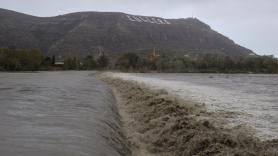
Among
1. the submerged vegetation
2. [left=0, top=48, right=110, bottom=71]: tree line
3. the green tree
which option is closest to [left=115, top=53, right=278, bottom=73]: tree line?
the submerged vegetation

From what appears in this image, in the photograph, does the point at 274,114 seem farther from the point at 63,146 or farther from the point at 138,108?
the point at 63,146

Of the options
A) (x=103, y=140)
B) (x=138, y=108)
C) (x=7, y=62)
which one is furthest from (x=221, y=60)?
(x=103, y=140)

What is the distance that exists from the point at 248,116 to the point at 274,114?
1.90m

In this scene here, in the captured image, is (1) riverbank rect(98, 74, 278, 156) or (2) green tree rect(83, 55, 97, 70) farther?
(2) green tree rect(83, 55, 97, 70)

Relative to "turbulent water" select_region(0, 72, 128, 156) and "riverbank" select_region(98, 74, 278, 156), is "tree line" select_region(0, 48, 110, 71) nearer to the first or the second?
"turbulent water" select_region(0, 72, 128, 156)

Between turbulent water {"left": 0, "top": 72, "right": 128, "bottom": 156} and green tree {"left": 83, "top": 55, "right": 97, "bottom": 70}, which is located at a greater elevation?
turbulent water {"left": 0, "top": 72, "right": 128, "bottom": 156}

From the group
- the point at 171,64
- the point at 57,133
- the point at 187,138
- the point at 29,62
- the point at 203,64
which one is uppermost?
the point at 57,133

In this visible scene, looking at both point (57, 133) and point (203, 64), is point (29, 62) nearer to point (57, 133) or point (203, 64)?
point (203, 64)

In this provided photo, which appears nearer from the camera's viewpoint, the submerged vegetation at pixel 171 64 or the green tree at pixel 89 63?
the submerged vegetation at pixel 171 64

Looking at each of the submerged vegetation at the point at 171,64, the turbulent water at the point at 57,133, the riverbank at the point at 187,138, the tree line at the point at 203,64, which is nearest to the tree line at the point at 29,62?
the submerged vegetation at the point at 171,64

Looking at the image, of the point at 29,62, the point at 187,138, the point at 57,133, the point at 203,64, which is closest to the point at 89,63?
the point at 29,62

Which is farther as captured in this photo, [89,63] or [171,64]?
[171,64]

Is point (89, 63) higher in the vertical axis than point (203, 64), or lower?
lower

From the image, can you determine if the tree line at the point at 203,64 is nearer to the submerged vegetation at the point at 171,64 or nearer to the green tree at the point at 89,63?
the submerged vegetation at the point at 171,64
